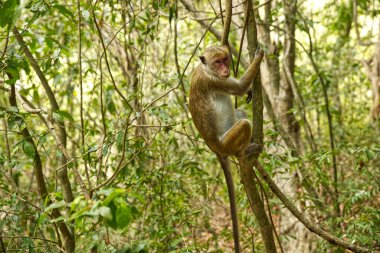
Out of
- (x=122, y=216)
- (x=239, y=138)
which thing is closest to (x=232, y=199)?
(x=239, y=138)

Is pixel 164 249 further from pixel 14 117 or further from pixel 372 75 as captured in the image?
pixel 372 75

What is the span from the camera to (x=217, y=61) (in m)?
4.94

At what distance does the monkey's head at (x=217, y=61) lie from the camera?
15.8 feet

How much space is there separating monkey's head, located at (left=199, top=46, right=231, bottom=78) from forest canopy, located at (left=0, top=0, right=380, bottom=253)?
0.51 ft

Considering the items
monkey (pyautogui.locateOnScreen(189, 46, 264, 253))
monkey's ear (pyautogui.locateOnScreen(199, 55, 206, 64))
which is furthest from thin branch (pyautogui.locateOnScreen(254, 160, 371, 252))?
monkey's ear (pyautogui.locateOnScreen(199, 55, 206, 64))

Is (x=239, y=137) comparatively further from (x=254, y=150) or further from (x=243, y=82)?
(x=243, y=82)

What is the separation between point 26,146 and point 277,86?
5251 millimetres

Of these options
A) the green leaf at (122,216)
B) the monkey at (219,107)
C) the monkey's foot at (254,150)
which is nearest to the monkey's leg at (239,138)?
the monkey at (219,107)

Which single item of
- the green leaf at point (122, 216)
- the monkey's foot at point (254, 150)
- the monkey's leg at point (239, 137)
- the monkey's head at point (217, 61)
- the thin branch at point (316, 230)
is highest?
the monkey's head at point (217, 61)

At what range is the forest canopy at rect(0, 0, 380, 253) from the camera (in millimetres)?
3879

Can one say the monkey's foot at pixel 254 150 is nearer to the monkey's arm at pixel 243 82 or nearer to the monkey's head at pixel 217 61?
the monkey's arm at pixel 243 82

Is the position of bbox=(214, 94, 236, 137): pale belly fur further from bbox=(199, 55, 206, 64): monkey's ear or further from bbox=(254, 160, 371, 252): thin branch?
bbox=(254, 160, 371, 252): thin branch

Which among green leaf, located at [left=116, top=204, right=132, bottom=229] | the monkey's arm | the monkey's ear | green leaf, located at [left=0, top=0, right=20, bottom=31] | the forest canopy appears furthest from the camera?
the monkey's ear

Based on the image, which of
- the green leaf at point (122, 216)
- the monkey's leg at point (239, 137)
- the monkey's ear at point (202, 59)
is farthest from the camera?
the monkey's ear at point (202, 59)
